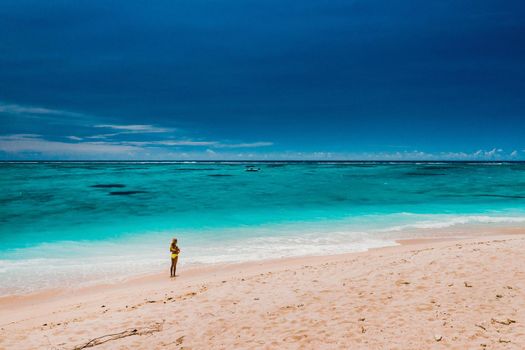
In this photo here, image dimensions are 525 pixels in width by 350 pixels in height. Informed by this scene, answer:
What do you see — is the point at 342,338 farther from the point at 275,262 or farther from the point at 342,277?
the point at 275,262

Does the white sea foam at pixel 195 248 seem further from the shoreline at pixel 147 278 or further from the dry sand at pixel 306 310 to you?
the dry sand at pixel 306 310

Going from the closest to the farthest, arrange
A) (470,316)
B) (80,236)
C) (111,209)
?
(470,316) → (80,236) → (111,209)

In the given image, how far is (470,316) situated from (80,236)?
20781 millimetres

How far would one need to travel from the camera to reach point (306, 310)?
7.90 meters

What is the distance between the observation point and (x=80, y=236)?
69.1 feet

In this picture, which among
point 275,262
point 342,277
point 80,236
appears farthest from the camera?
point 80,236

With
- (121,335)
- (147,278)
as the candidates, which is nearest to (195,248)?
(147,278)

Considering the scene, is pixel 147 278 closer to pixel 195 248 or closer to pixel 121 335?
pixel 195 248

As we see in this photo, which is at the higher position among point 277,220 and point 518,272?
point 277,220

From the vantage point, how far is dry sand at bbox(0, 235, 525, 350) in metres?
6.58

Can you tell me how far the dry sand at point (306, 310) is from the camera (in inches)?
259

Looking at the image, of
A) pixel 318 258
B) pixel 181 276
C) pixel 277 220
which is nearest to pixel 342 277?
pixel 318 258

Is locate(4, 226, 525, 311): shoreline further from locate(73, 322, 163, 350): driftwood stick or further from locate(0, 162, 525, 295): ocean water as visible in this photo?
locate(73, 322, 163, 350): driftwood stick

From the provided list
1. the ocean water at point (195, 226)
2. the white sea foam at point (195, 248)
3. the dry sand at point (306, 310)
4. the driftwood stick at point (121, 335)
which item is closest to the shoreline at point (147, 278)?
the dry sand at point (306, 310)
